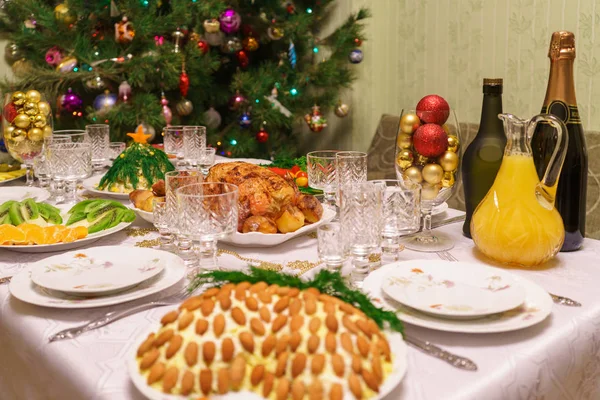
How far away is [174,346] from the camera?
668 mm

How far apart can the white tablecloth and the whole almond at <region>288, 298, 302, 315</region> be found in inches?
5.4

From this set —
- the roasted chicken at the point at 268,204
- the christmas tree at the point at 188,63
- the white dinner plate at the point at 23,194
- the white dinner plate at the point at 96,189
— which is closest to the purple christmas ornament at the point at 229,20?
the christmas tree at the point at 188,63

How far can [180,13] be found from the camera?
2.93 meters

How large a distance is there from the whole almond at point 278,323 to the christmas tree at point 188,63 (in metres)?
2.34

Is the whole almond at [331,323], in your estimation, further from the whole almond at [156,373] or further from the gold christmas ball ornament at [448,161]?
the gold christmas ball ornament at [448,161]

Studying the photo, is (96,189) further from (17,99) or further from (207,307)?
(207,307)

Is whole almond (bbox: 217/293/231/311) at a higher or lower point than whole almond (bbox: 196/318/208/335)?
higher

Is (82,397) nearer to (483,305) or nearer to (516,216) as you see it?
(483,305)

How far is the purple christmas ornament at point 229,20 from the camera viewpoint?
308cm

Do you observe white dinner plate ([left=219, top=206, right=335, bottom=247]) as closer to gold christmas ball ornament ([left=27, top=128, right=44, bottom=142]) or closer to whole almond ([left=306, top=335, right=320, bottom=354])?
whole almond ([left=306, top=335, right=320, bottom=354])

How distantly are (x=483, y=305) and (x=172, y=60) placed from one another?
233 centimetres

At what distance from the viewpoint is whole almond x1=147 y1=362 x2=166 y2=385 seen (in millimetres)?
654

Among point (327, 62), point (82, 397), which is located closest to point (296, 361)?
point (82, 397)

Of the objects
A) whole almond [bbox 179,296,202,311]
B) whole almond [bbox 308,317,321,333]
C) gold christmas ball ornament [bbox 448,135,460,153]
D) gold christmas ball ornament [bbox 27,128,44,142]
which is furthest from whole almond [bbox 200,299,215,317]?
gold christmas ball ornament [bbox 27,128,44,142]
